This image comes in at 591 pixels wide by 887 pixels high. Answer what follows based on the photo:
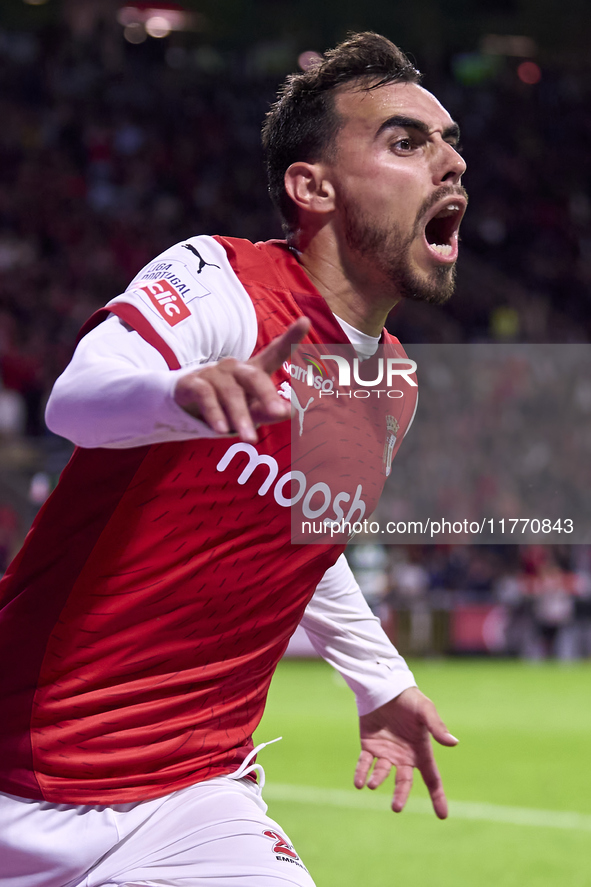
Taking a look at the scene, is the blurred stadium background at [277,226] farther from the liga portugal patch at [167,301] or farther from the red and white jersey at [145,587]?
the liga portugal patch at [167,301]

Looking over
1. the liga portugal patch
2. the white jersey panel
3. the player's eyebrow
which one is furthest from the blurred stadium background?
the liga portugal patch

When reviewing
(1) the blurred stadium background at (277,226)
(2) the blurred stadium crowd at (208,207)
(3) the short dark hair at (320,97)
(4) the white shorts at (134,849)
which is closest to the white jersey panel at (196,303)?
(3) the short dark hair at (320,97)

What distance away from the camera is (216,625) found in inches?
87.7

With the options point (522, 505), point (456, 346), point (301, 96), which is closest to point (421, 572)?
point (522, 505)

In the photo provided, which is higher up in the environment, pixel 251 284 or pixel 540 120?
pixel 540 120

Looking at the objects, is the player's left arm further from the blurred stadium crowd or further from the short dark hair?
the blurred stadium crowd

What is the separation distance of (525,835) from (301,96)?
408 centimetres

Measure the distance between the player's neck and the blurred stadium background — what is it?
6.01 meters

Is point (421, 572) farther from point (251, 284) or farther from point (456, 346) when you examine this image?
point (251, 284)

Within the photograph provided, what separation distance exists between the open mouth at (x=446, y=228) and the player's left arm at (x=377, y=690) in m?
0.81

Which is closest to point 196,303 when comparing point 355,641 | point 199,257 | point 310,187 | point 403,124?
point 199,257

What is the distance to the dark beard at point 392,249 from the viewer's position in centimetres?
241

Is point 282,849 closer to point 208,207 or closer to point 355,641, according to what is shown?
point 355,641

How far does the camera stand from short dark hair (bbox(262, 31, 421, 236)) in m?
2.52
